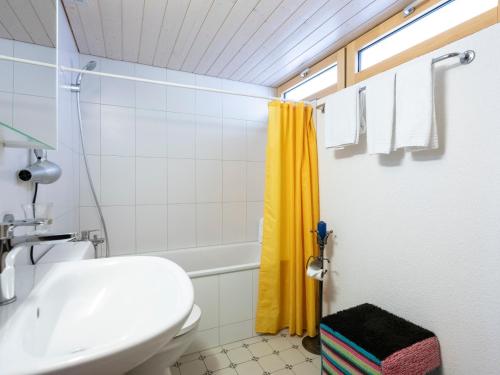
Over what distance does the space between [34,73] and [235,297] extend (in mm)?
1695

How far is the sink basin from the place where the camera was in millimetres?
422

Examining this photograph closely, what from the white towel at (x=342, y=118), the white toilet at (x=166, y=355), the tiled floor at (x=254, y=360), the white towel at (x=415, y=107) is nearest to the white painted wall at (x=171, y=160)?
the tiled floor at (x=254, y=360)

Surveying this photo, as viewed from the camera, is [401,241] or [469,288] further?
[401,241]

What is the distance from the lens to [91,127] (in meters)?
2.02

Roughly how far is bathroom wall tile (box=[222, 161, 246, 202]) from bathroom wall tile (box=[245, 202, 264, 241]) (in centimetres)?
14

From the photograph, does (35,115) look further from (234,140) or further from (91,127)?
(234,140)

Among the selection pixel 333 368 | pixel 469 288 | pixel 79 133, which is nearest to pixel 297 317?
pixel 333 368

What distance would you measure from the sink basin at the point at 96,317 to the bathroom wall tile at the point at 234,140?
1.65 metres

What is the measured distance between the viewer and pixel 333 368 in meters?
1.26

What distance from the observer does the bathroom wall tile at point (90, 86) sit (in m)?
1.98

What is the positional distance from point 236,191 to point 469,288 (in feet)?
6.04

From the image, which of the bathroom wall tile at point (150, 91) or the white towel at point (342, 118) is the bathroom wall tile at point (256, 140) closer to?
the bathroom wall tile at point (150, 91)

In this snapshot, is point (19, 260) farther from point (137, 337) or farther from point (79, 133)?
point (79, 133)

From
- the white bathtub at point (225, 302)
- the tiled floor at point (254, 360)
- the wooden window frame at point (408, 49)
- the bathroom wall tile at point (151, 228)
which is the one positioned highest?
the wooden window frame at point (408, 49)
